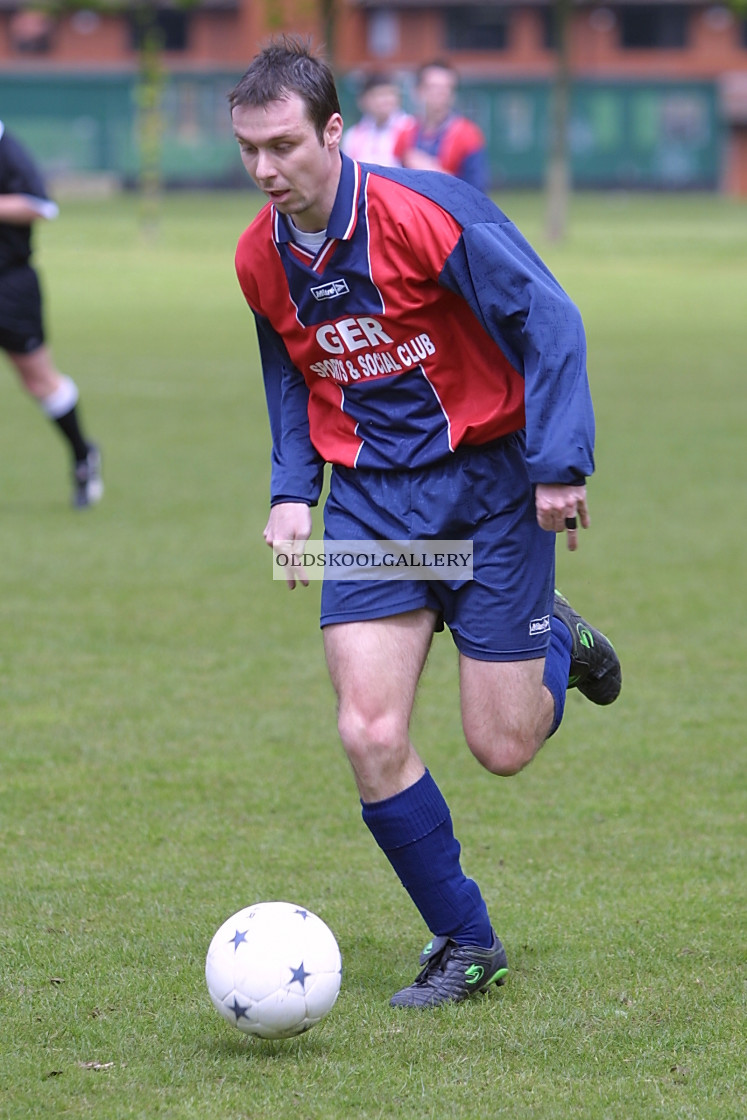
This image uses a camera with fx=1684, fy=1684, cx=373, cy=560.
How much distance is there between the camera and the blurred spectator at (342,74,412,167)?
1355 cm

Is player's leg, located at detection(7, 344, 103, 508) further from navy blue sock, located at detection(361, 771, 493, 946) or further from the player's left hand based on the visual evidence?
the player's left hand

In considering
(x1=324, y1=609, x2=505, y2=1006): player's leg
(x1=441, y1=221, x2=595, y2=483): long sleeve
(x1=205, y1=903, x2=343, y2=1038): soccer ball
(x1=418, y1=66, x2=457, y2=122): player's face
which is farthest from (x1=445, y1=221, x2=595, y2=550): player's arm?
(x1=418, y1=66, x2=457, y2=122): player's face

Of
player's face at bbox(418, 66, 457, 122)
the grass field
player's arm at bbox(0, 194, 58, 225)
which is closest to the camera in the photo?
the grass field

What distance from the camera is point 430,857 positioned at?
361 cm

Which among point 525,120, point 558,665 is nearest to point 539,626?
point 558,665

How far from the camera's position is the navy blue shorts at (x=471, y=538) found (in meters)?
3.71

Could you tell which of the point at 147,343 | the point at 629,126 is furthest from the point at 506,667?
the point at 629,126

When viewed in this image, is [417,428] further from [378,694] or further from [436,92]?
[436,92]

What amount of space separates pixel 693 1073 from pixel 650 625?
154 inches

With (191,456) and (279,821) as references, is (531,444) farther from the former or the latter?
(191,456)

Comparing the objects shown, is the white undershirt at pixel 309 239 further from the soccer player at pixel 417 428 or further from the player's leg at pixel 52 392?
the player's leg at pixel 52 392

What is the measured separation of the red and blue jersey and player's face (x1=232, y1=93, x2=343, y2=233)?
9cm

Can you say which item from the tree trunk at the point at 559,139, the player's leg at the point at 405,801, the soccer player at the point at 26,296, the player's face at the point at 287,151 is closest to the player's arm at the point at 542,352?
the player's face at the point at 287,151

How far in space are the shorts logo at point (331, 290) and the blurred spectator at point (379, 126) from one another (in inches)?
397
